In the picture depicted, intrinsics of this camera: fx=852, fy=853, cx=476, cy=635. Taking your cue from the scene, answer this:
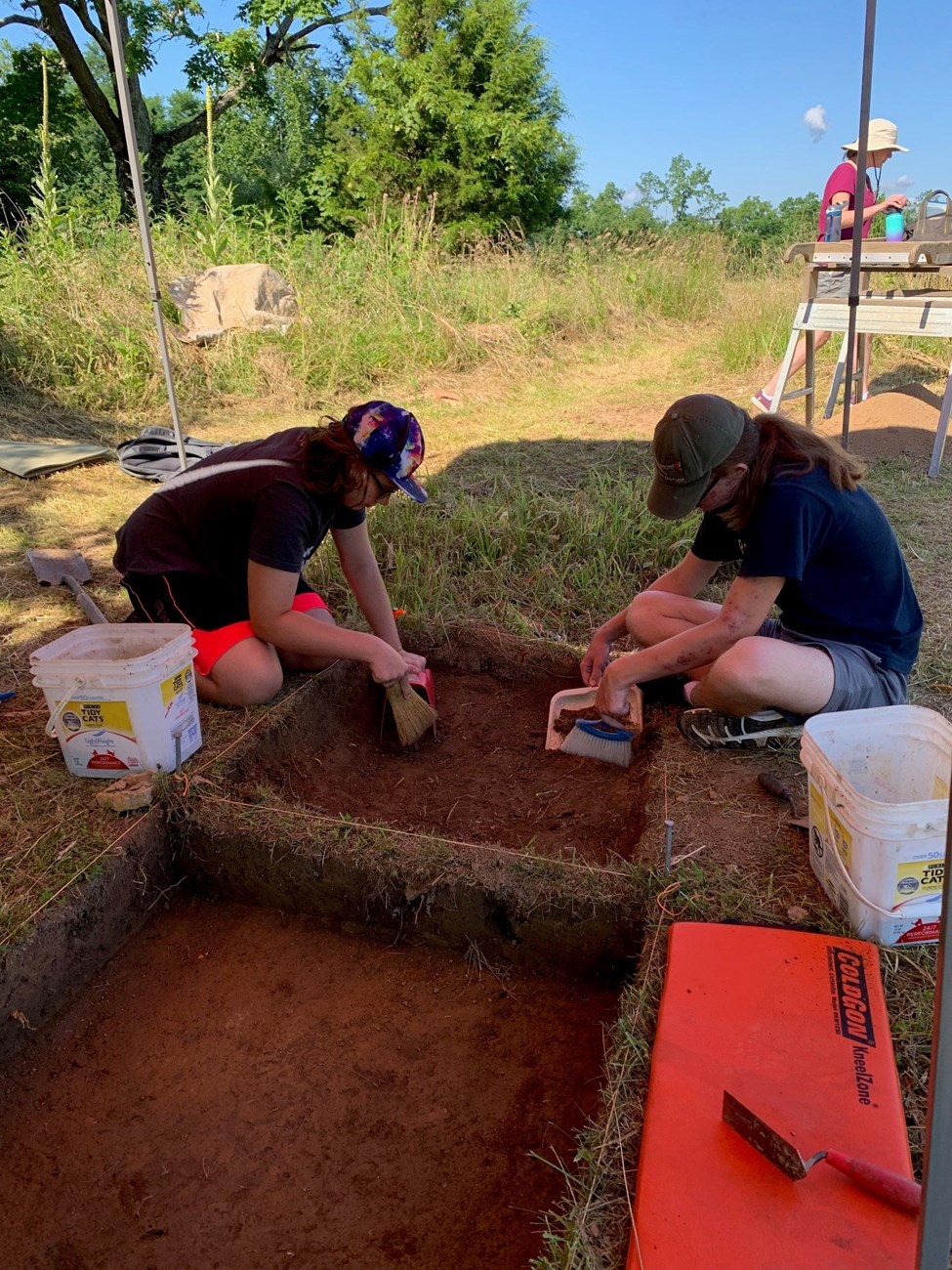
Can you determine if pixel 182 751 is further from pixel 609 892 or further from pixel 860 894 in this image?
pixel 860 894

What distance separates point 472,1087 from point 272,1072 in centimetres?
41

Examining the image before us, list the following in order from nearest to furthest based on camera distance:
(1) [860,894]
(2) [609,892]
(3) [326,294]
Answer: (1) [860,894]
(2) [609,892]
(3) [326,294]

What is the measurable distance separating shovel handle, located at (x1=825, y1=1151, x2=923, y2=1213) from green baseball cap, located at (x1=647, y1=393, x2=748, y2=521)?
1.32 metres

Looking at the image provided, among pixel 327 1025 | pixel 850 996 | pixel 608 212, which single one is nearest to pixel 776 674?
pixel 850 996

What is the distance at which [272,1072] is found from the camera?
1738mm

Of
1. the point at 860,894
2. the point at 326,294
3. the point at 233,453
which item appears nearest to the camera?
the point at 860,894

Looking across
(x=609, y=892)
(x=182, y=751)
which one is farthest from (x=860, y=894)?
(x=182, y=751)

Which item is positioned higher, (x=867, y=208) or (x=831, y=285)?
(x=867, y=208)

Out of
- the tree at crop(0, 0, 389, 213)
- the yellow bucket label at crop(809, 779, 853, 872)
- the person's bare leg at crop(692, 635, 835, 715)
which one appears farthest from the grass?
the tree at crop(0, 0, 389, 213)

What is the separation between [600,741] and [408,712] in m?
0.59

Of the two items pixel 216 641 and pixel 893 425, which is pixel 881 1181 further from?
pixel 893 425

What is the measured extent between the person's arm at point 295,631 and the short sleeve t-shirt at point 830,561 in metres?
1.01

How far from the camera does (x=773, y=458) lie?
6.70 ft

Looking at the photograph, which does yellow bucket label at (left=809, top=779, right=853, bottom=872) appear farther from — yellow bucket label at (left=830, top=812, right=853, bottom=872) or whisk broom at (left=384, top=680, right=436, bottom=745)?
whisk broom at (left=384, top=680, right=436, bottom=745)
